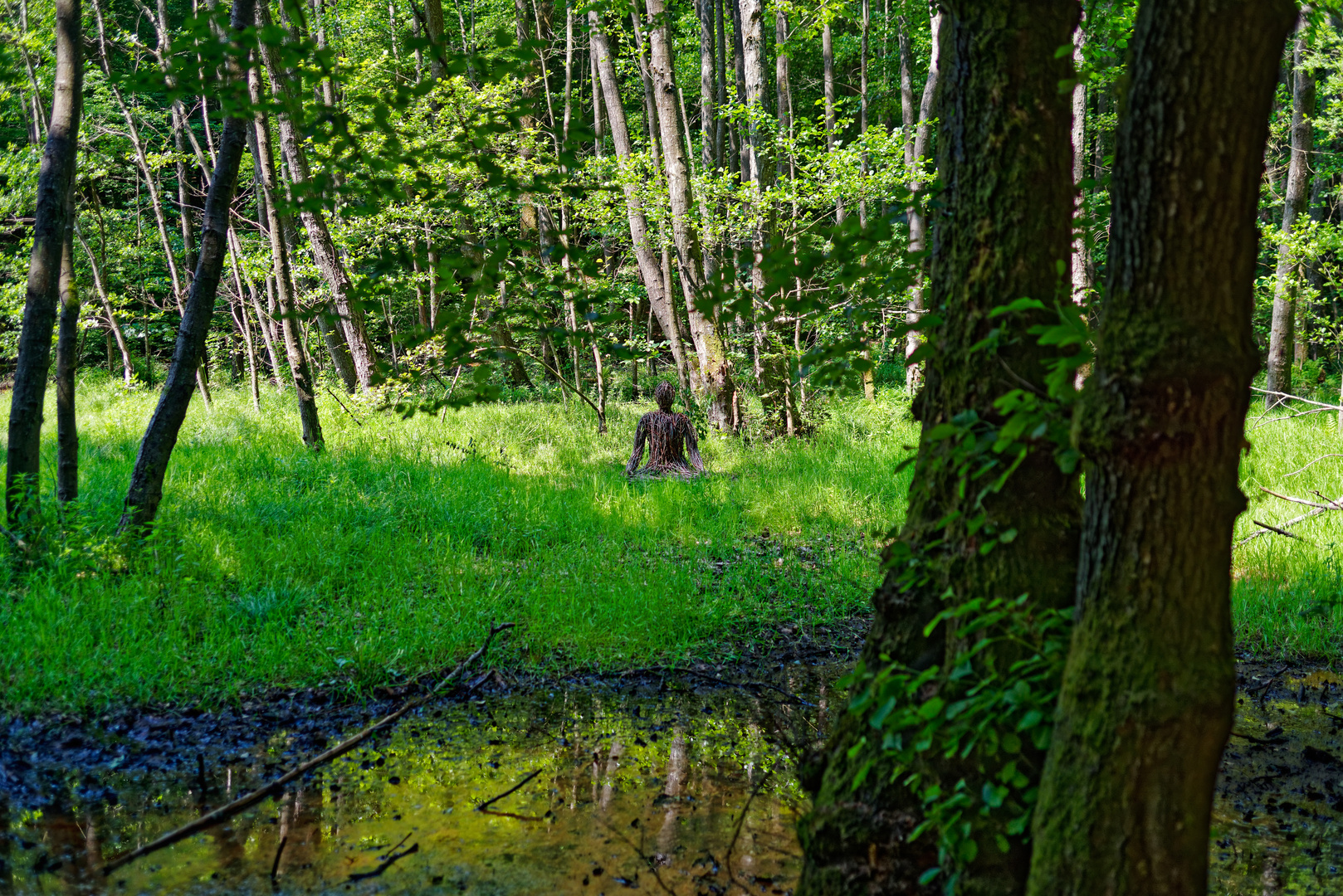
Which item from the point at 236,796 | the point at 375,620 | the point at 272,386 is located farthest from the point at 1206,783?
the point at 272,386

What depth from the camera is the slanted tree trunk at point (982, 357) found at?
2555 millimetres

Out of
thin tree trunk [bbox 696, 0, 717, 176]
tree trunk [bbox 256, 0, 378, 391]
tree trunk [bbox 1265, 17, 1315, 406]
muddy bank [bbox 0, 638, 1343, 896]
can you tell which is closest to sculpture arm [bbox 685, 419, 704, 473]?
muddy bank [bbox 0, 638, 1343, 896]

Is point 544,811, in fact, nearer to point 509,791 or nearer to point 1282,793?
point 509,791

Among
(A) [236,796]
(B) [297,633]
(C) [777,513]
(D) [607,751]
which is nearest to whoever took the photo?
(A) [236,796]

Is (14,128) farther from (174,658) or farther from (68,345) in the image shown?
(174,658)

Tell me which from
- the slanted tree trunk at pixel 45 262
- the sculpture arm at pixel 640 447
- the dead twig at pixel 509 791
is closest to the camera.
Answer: the dead twig at pixel 509 791

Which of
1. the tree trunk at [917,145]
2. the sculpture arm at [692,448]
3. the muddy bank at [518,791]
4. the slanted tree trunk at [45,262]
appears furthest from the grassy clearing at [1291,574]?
the slanted tree trunk at [45,262]

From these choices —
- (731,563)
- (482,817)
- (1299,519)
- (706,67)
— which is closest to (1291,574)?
(1299,519)

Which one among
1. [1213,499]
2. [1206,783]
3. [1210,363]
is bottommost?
[1206,783]

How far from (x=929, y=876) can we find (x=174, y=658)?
4.82m

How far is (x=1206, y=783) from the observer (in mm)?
1970

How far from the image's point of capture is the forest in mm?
1949

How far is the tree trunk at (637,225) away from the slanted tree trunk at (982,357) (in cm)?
1078

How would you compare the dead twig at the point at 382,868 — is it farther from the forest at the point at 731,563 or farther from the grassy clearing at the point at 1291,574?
the grassy clearing at the point at 1291,574
